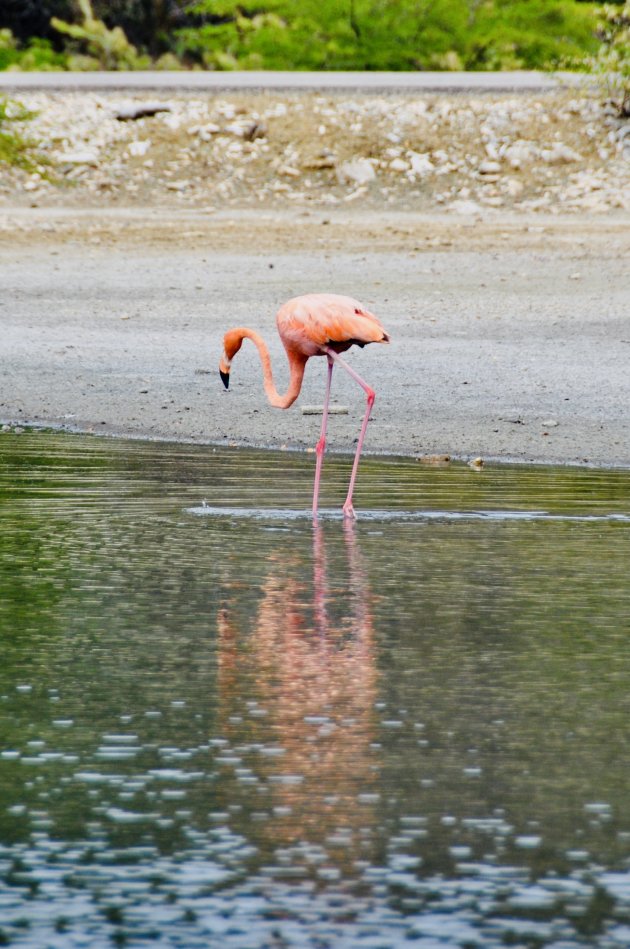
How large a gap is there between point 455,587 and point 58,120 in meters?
18.5

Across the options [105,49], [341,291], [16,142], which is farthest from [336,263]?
[105,49]

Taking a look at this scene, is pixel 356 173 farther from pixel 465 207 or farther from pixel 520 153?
pixel 520 153

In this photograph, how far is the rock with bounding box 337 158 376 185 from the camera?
76.0ft

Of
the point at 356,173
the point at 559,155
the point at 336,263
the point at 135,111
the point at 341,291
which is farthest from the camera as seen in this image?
the point at 135,111

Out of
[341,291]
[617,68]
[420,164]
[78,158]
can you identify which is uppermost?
[617,68]

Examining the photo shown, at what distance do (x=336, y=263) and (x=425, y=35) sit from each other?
37.0ft

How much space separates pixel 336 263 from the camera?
18984 millimetres

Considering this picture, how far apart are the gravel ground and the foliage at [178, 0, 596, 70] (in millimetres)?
4619

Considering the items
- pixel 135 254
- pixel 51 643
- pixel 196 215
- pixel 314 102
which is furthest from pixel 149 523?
pixel 314 102

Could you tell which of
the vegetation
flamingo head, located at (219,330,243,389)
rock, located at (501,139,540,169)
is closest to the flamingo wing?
flamingo head, located at (219,330,243,389)

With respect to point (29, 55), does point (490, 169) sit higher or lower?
lower

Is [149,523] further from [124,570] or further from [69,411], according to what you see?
[69,411]

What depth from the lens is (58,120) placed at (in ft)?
79.9

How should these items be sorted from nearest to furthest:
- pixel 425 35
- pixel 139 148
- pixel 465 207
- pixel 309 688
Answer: pixel 309 688 → pixel 465 207 → pixel 139 148 → pixel 425 35
